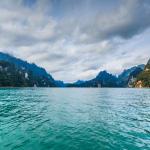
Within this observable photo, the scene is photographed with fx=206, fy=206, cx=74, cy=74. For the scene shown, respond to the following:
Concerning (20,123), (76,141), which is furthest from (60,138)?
(20,123)

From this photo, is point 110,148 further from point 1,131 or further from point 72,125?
point 1,131

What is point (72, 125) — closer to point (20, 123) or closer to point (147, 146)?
point (20, 123)

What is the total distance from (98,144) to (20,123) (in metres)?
15.4

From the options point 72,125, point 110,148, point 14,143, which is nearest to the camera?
point 110,148

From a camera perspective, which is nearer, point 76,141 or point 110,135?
point 76,141

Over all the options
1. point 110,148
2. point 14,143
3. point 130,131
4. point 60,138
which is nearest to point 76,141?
point 60,138

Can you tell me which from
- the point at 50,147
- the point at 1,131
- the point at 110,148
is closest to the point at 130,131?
the point at 110,148

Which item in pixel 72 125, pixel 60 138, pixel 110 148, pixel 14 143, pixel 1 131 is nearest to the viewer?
pixel 110 148

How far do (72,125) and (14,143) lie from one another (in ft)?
35.1

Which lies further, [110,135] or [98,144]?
[110,135]

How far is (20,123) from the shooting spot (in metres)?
32.1

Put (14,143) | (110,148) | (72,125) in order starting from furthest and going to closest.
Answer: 1. (72,125)
2. (14,143)
3. (110,148)

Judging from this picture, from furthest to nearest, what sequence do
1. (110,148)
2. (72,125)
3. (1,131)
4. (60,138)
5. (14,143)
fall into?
(72,125) < (1,131) < (60,138) < (14,143) < (110,148)

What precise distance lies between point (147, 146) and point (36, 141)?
11.5 metres
